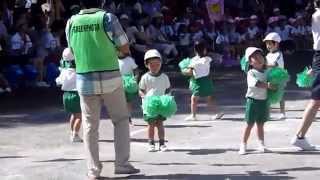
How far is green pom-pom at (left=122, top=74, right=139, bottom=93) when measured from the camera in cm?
1146

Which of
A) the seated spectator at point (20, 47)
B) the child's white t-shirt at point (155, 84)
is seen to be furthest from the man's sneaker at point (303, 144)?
the seated spectator at point (20, 47)

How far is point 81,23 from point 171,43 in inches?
553

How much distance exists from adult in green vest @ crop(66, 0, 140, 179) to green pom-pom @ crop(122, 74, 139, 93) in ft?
9.72

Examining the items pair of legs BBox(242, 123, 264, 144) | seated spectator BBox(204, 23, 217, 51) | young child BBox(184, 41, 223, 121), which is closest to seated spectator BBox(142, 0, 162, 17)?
seated spectator BBox(204, 23, 217, 51)

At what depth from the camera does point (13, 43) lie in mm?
18000

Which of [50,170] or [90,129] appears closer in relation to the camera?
→ [90,129]

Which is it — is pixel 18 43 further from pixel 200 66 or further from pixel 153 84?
pixel 153 84

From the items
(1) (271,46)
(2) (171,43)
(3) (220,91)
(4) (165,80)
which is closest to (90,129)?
A: (4) (165,80)

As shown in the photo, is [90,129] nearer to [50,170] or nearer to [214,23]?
[50,170]

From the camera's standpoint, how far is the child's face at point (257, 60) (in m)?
9.66

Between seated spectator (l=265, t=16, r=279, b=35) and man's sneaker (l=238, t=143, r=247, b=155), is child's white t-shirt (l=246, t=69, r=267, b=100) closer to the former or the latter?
man's sneaker (l=238, t=143, r=247, b=155)

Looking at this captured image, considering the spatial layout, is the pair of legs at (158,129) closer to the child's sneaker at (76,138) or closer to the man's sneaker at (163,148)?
the man's sneaker at (163,148)

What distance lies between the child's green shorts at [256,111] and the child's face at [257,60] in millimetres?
417

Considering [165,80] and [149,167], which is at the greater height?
[165,80]
